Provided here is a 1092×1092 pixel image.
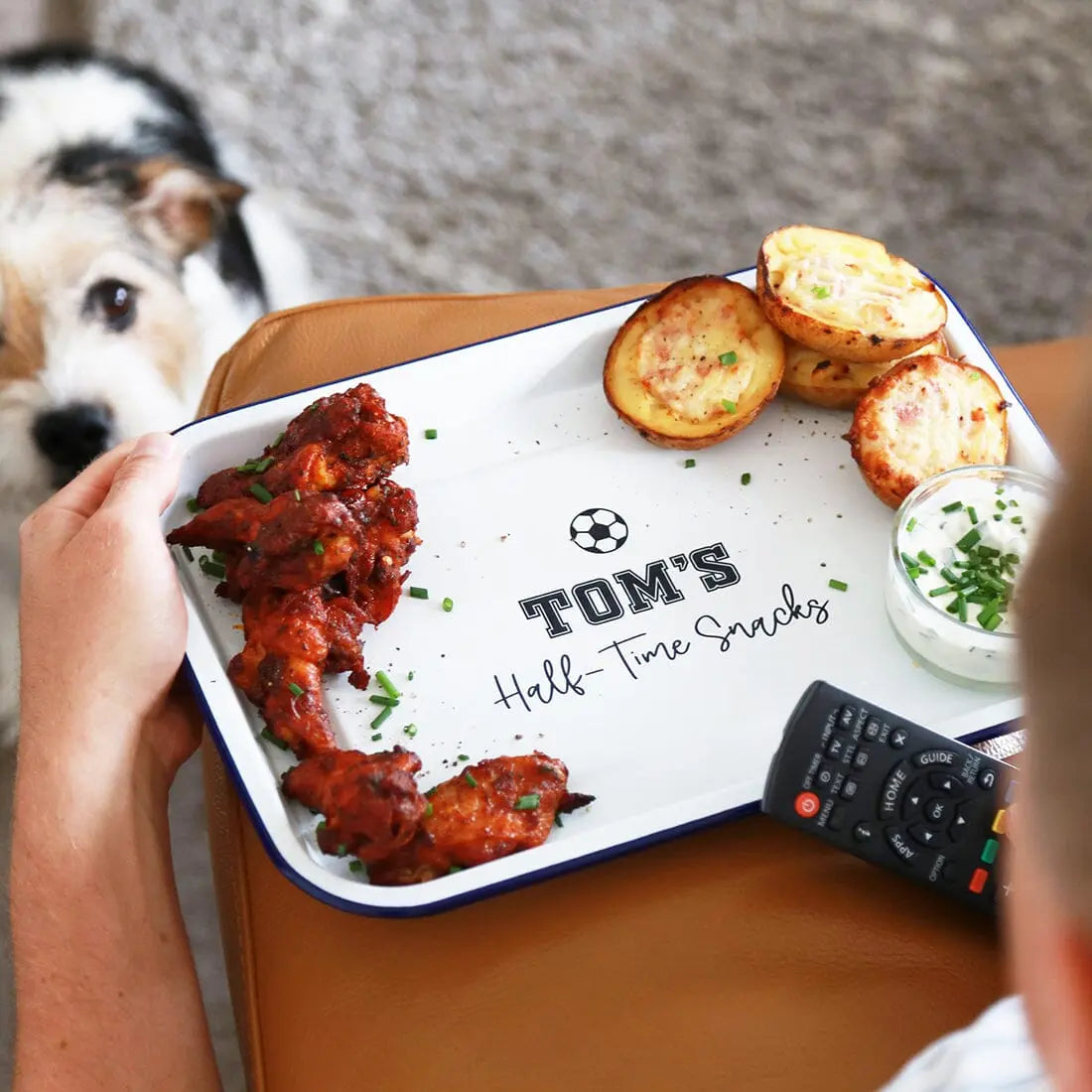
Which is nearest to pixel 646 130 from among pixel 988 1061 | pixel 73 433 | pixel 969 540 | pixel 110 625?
pixel 73 433

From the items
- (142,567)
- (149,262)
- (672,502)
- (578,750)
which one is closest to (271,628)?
(142,567)

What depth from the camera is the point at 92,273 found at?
1688mm

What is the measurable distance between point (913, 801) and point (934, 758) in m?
0.03

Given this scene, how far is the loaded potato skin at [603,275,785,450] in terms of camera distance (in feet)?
3.78

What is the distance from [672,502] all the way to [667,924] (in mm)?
371

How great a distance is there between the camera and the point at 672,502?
1.15 meters

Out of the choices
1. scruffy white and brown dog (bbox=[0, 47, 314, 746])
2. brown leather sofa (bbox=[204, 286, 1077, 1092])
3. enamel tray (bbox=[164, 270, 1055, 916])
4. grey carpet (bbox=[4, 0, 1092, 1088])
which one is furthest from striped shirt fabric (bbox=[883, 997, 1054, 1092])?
grey carpet (bbox=[4, 0, 1092, 1088])

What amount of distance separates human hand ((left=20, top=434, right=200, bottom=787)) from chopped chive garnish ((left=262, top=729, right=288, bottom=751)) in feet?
0.29

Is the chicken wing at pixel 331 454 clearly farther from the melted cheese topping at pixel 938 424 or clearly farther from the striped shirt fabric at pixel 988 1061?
the striped shirt fabric at pixel 988 1061

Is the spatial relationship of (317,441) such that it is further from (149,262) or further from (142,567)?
(149,262)

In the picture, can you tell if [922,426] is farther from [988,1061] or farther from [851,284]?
[988,1061]

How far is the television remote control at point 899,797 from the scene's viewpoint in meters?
0.92

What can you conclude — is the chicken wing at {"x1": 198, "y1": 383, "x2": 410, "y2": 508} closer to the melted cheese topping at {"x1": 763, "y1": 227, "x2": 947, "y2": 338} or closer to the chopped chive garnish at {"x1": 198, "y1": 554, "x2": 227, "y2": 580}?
the chopped chive garnish at {"x1": 198, "y1": 554, "x2": 227, "y2": 580}

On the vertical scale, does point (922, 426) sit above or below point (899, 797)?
above
